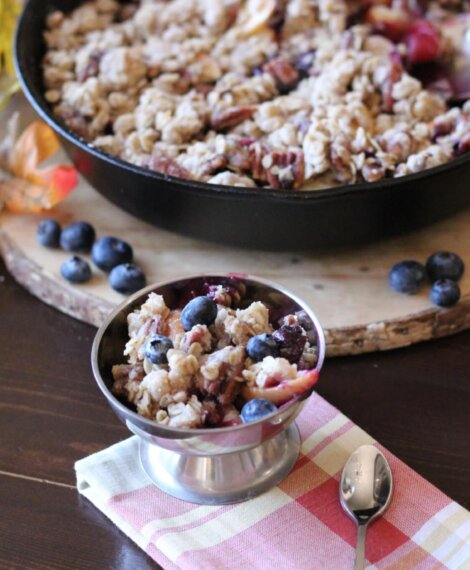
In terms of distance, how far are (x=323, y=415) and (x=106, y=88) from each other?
0.73m

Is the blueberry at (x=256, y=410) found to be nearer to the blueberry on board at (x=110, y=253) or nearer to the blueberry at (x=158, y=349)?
the blueberry at (x=158, y=349)

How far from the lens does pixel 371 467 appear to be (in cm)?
107

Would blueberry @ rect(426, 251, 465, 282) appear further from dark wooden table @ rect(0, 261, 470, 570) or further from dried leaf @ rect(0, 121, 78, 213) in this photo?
dried leaf @ rect(0, 121, 78, 213)

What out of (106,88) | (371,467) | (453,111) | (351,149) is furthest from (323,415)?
(106,88)

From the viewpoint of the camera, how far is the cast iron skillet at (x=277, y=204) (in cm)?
124

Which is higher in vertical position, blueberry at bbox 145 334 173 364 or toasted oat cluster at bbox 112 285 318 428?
blueberry at bbox 145 334 173 364

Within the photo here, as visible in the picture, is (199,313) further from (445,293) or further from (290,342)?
(445,293)

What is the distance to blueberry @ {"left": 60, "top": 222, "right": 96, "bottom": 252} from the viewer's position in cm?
145

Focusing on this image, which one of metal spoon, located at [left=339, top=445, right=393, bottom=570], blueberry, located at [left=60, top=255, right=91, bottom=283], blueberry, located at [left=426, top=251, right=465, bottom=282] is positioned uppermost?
blueberry, located at [left=60, top=255, right=91, bottom=283]

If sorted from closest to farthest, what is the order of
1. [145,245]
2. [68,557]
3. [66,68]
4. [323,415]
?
[68,557]
[323,415]
[145,245]
[66,68]

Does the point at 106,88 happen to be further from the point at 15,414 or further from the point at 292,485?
the point at 292,485

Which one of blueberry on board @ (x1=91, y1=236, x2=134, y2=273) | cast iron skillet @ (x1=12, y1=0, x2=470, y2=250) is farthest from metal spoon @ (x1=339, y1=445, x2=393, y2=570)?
blueberry on board @ (x1=91, y1=236, x2=134, y2=273)

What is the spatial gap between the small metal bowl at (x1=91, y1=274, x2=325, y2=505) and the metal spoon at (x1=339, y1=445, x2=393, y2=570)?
8cm

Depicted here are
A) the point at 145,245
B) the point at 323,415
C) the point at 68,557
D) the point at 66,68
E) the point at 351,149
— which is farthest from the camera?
the point at 66,68
